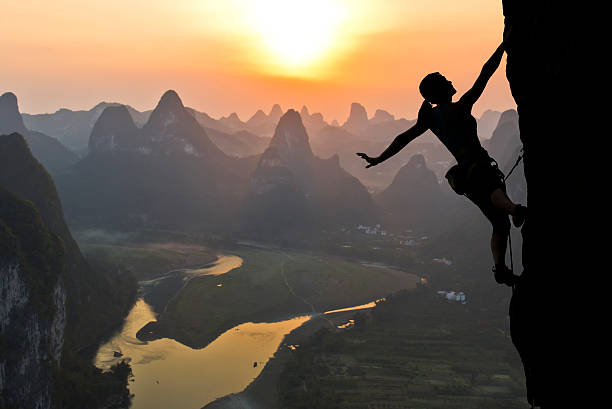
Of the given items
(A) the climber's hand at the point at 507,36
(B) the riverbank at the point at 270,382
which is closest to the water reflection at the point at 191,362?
(B) the riverbank at the point at 270,382

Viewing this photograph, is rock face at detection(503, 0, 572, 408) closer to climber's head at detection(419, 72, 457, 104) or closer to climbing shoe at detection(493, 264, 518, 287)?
climbing shoe at detection(493, 264, 518, 287)

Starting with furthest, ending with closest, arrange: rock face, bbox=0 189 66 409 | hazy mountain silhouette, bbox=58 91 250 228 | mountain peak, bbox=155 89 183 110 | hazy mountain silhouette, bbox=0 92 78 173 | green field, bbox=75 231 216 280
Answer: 1. hazy mountain silhouette, bbox=0 92 78 173
2. mountain peak, bbox=155 89 183 110
3. hazy mountain silhouette, bbox=58 91 250 228
4. green field, bbox=75 231 216 280
5. rock face, bbox=0 189 66 409

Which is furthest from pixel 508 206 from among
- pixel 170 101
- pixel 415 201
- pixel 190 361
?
pixel 170 101

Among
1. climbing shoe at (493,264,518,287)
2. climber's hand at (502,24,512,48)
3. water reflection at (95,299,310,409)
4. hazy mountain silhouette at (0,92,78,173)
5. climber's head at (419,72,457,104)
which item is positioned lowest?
water reflection at (95,299,310,409)

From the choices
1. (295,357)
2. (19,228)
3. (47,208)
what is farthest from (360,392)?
(47,208)

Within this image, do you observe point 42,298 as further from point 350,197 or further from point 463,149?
point 350,197

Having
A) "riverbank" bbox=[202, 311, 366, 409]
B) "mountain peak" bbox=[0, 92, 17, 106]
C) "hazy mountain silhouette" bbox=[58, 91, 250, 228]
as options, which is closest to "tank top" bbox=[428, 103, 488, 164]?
"riverbank" bbox=[202, 311, 366, 409]
